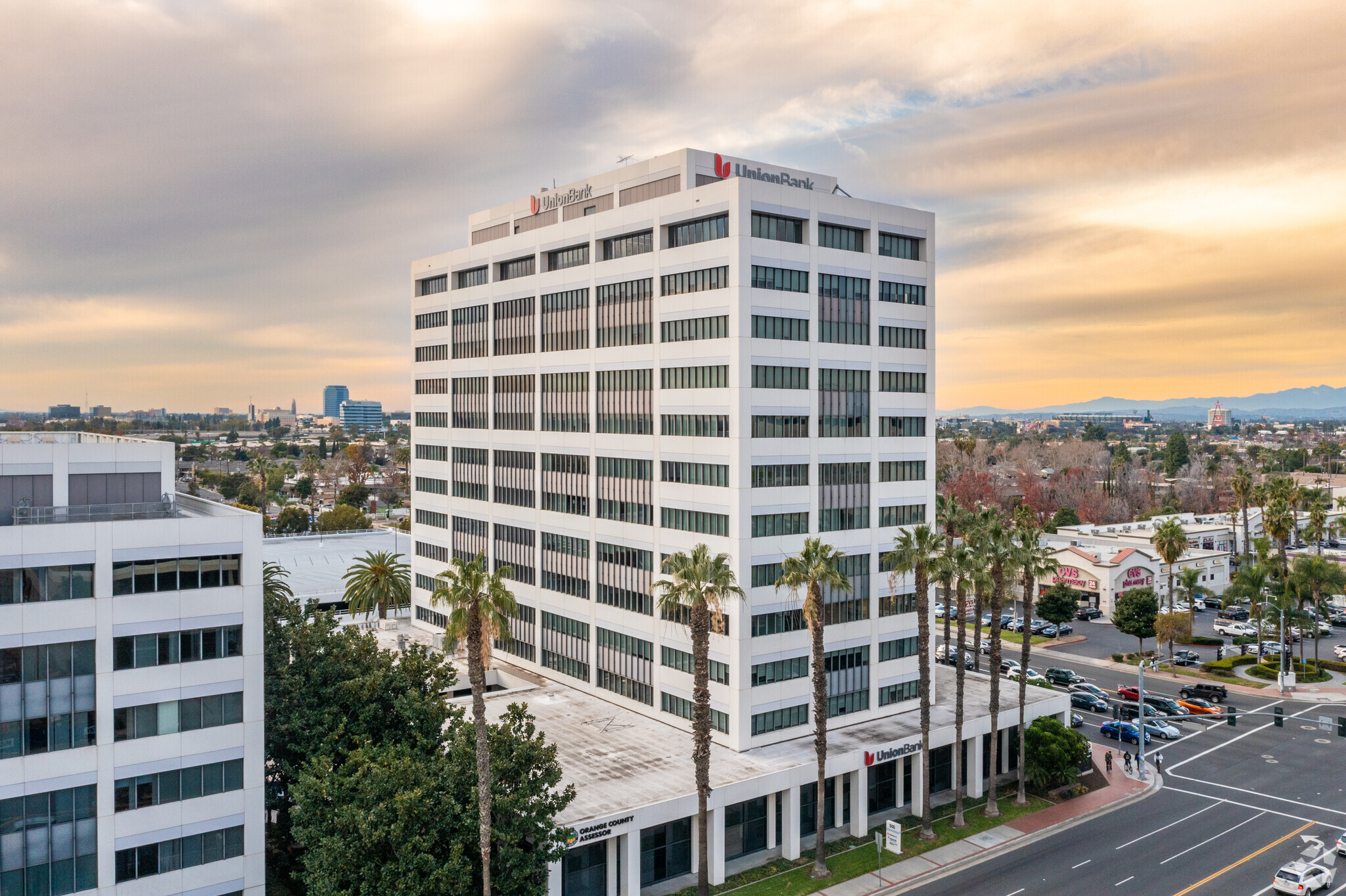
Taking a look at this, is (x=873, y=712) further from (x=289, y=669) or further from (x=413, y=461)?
(x=413, y=461)

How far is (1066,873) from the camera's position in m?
54.4

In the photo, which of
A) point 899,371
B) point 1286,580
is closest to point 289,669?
point 899,371

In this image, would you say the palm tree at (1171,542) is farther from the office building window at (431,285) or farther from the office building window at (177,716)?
the office building window at (177,716)

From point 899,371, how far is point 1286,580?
65186mm

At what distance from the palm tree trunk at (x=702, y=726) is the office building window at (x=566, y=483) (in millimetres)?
26673

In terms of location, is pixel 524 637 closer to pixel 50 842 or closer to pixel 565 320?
pixel 565 320

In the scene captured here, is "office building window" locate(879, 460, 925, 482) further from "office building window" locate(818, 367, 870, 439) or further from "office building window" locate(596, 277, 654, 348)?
"office building window" locate(596, 277, 654, 348)

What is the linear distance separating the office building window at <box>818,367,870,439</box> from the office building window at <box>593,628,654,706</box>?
2147 cm

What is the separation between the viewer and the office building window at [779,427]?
6156cm

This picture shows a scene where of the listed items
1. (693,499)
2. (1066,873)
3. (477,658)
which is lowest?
(1066,873)

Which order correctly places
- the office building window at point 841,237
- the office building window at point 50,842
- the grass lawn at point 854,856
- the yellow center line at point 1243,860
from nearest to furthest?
the office building window at point 50,842, the yellow center line at point 1243,860, the grass lawn at point 854,856, the office building window at point 841,237

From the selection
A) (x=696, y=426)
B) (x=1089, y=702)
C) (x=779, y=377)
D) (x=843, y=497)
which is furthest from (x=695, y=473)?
(x=1089, y=702)

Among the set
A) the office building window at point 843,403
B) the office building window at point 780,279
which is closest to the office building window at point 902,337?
the office building window at point 843,403

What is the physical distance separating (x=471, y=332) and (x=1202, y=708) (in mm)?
81495
